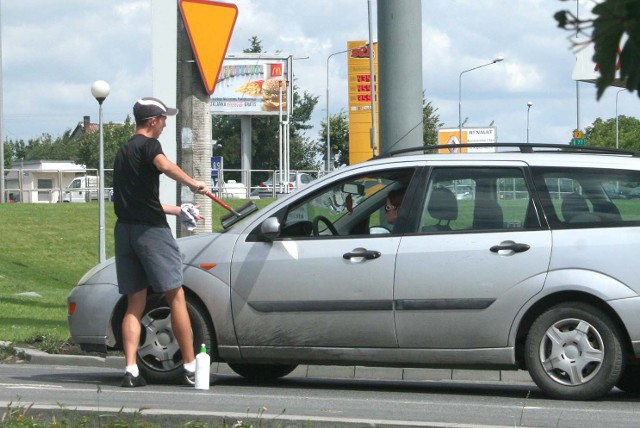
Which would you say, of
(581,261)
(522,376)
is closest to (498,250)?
(581,261)

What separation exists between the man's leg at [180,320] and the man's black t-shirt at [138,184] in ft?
1.63

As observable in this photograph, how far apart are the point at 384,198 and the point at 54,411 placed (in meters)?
3.04

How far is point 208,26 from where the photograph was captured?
399 inches

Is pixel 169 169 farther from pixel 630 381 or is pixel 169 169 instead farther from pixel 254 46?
pixel 254 46

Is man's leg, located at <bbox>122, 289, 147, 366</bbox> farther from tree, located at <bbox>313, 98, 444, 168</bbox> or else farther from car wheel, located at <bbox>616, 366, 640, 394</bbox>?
tree, located at <bbox>313, 98, 444, 168</bbox>

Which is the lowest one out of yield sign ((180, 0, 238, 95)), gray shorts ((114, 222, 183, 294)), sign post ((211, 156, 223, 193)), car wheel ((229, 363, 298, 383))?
car wheel ((229, 363, 298, 383))

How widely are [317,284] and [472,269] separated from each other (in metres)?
1.02

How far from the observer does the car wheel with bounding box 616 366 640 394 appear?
8.02m

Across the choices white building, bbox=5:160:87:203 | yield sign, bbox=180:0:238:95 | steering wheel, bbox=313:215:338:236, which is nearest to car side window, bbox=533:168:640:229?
steering wheel, bbox=313:215:338:236

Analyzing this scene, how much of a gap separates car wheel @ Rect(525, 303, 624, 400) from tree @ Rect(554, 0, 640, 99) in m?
4.95

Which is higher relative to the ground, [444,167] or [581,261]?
[444,167]

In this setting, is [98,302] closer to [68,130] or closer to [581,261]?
[581,261]

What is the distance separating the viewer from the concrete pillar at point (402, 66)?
11.8 m

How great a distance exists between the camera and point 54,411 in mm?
5871
